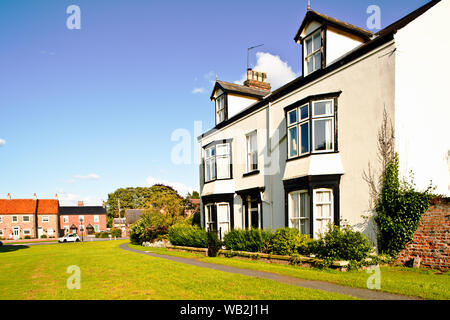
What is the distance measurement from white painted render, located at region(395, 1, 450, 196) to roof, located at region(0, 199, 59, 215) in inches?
3105

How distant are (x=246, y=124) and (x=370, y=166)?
9.06 metres

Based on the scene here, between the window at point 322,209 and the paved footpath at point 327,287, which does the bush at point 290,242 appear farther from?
the paved footpath at point 327,287

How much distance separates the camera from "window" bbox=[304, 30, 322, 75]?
13.7 meters

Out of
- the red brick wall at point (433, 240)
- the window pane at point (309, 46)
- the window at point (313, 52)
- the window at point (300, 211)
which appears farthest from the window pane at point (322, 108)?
the red brick wall at point (433, 240)

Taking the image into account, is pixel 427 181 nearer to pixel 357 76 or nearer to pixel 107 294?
pixel 357 76

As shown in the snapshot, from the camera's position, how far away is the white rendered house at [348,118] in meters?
10.5

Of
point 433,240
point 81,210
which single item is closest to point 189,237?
point 433,240

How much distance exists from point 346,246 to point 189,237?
10482 mm

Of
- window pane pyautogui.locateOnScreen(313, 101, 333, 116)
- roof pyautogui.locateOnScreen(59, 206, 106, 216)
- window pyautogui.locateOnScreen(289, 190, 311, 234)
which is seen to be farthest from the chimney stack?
roof pyautogui.locateOnScreen(59, 206, 106, 216)

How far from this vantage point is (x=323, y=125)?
41.3 ft

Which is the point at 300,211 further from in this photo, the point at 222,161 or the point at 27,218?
the point at 27,218

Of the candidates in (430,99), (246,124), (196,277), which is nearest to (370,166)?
(430,99)

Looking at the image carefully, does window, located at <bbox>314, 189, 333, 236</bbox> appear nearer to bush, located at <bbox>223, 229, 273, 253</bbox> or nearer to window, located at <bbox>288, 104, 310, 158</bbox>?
window, located at <bbox>288, 104, 310, 158</bbox>

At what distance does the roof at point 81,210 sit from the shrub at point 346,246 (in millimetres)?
85165
